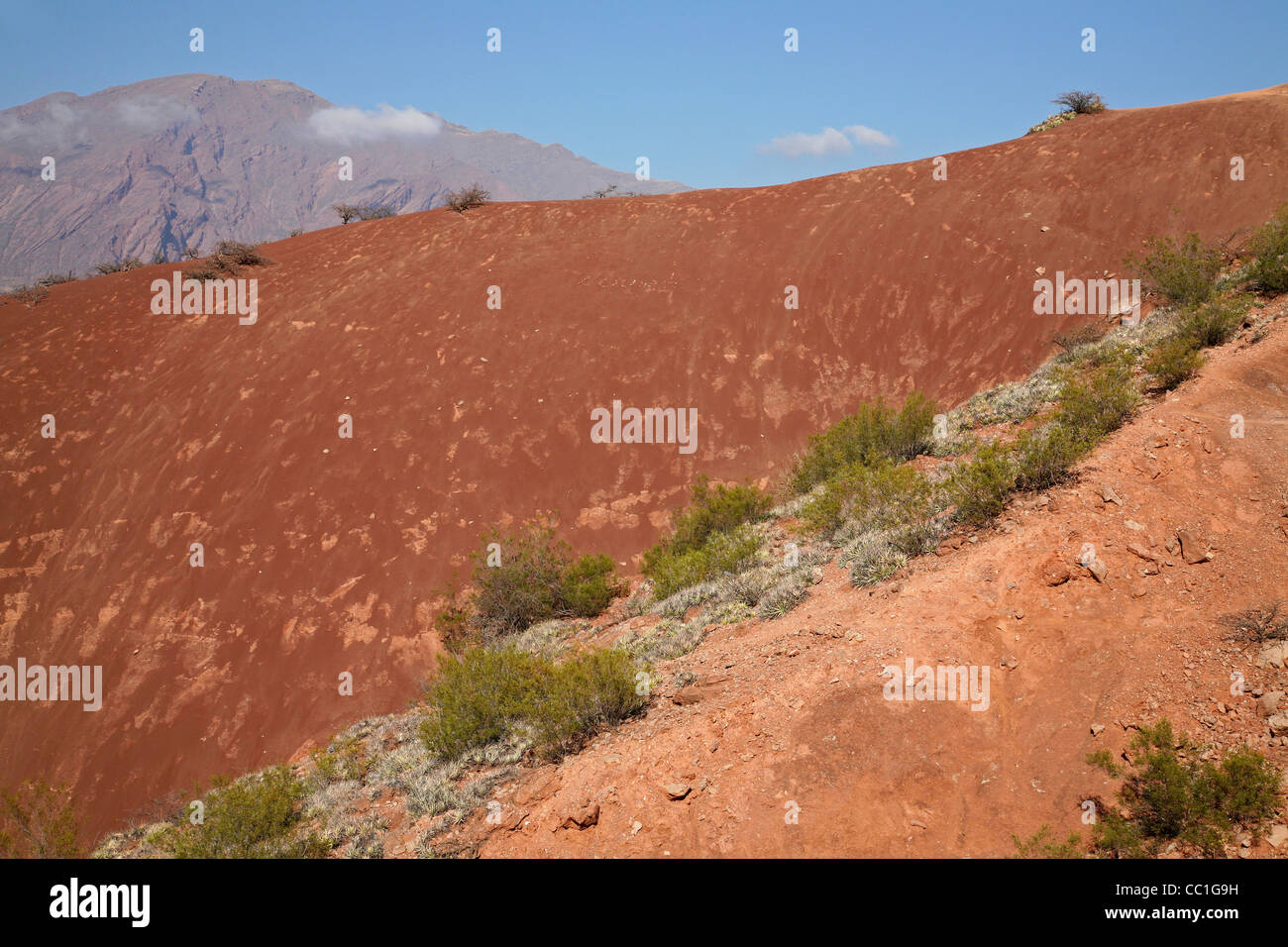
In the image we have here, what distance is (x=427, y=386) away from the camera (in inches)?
705

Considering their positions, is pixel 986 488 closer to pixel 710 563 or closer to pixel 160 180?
pixel 710 563

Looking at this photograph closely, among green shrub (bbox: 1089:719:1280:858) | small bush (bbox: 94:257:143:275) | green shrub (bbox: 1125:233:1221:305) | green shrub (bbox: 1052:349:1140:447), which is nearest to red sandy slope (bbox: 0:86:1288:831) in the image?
small bush (bbox: 94:257:143:275)

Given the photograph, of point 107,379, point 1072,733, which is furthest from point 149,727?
point 1072,733

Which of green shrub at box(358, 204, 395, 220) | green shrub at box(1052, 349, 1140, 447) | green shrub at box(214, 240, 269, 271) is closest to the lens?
green shrub at box(1052, 349, 1140, 447)

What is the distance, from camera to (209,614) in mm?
13562

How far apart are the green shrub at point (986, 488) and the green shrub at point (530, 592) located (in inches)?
264

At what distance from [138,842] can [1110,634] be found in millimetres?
11394

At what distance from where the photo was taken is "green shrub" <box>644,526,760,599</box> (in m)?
9.34

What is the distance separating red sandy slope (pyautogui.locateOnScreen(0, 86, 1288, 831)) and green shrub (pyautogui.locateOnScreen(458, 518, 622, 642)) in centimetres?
154

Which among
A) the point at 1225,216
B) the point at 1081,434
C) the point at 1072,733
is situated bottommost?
the point at 1072,733

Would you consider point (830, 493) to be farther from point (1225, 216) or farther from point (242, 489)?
point (1225, 216)

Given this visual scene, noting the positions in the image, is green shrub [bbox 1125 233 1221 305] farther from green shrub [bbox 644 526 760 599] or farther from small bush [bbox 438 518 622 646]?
small bush [bbox 438 518 622 646]

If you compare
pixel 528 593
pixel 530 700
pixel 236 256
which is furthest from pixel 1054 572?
pixel 236 256

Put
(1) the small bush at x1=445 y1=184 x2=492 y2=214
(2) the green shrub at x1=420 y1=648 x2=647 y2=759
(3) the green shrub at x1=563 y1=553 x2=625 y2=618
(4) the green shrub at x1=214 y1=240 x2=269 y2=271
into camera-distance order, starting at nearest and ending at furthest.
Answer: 1. (2) the green shrub at x1=420 y1=648 x2=647 y2=759
2. (3) the green shrub at x1=563 y1=553 x2=625 y2=618
3. (4) the green shrub at x1=214 y1=240 x2=269 y2=271
4. (1) the small bush at x1=445 y1=184 x2=492 y2=214
